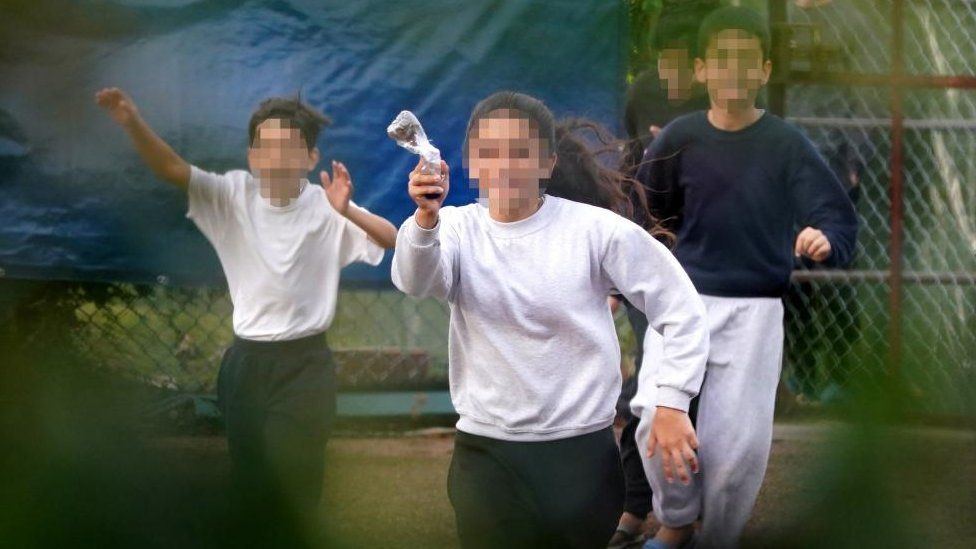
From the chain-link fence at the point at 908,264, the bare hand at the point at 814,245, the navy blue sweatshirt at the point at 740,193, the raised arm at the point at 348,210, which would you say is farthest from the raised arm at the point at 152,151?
the bare hand at the point at 814,245

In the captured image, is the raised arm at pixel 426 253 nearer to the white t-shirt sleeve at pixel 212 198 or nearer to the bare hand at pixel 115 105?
the bare hand at pixel 115 105

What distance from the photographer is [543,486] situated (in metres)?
2.13

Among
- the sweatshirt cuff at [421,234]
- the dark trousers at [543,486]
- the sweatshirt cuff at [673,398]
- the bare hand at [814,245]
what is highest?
the sweatshirt cuff at [421,234]

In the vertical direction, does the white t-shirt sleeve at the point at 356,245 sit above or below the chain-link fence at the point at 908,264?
below

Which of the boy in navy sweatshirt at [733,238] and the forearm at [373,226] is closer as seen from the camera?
the boy in navy sweatshirt at [733,238]

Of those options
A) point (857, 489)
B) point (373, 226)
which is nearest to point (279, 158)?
point (373, 226)

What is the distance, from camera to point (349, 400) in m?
1.88

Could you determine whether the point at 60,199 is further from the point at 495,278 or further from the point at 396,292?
the point at 495,278

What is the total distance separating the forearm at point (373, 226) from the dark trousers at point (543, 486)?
1.00 metres

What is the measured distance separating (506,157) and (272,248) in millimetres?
1184

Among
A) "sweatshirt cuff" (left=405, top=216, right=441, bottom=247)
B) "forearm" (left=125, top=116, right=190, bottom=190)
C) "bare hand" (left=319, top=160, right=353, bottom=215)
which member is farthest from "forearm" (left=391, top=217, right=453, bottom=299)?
"bare hand" (left=319, top=160, right=353, bottom=215)

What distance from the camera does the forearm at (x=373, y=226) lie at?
3.11 m

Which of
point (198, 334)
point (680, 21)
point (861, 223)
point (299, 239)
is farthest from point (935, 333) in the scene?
point (680, 21)

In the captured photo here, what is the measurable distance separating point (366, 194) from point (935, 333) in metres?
3.26
